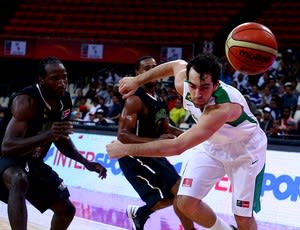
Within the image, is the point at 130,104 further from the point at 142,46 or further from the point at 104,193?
the point at 142,46

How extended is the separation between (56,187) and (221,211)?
9.00 ft

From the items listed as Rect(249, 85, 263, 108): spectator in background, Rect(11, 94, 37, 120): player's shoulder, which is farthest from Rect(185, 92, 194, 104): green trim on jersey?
Rect(249, 85, 263, 108): spectator in background

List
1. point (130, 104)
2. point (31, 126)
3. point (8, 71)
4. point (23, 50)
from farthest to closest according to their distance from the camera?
point (8, 71) → point (23, 50) → point (130, 104) → point (31, 126)

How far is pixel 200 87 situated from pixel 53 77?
3.86ft

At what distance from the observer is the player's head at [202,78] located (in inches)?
150

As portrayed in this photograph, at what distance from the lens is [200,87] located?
3803 mm

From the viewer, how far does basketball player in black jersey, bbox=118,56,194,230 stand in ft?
17.4

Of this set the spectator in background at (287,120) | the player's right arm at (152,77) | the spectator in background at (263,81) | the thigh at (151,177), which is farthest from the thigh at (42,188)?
the spectator in background at (263,81)

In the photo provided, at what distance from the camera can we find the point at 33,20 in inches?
683

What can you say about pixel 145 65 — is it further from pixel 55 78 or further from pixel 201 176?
pixel 201 176

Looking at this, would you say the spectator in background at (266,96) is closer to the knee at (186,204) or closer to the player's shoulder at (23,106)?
the knee at (186,204)

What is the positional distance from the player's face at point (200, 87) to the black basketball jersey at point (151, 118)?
5.15 ft

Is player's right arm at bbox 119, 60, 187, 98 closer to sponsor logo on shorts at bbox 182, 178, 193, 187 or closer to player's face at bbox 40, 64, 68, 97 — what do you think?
player's face at bbox 40, 64, 68, 97

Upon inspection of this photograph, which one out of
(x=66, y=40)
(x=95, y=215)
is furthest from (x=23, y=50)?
(x=95, y=215)
